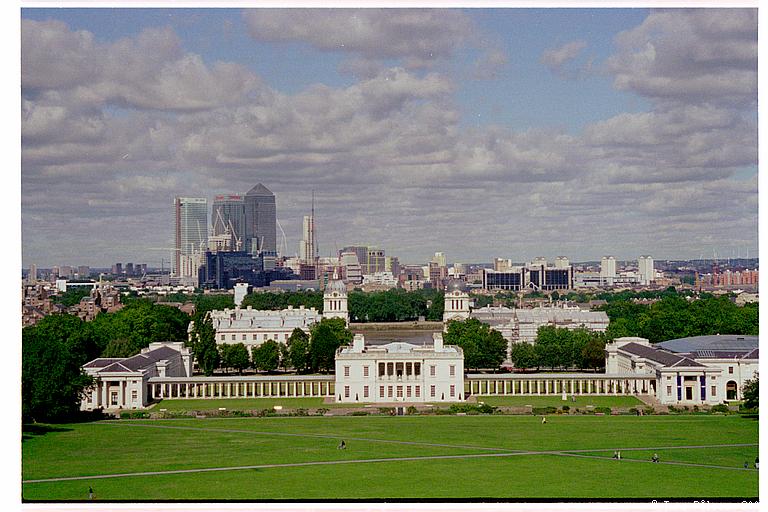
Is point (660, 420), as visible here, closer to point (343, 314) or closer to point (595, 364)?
point (595, 364)

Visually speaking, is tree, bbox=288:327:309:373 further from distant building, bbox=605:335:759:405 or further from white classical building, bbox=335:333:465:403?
distant building, bbox=605:335:759:405

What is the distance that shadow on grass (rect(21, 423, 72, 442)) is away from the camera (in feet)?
92.8

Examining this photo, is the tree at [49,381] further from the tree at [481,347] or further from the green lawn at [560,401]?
the tree at [481,347]

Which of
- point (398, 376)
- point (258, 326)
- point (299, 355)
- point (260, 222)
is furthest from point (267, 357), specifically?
point (260, 222)

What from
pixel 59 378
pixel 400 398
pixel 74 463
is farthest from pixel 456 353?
pixel 74 463

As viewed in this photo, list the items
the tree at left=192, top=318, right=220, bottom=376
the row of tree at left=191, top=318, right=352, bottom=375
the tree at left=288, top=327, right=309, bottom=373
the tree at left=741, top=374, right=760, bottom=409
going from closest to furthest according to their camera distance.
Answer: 1. the tree at left=741, top=374, right=760, bottom=409
2. the tree at left=192, top=318, right=220, bottom=376
3. the row of tree at left=191, top=318, right=352, bottom=375
4. the tree at left=288, top=327, right=309, bottom=373

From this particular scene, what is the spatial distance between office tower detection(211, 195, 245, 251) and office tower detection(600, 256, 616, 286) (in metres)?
43.7

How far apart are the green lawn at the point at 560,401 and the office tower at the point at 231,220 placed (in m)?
96.8

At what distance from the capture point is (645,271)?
363 ft

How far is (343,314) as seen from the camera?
68.2 meters

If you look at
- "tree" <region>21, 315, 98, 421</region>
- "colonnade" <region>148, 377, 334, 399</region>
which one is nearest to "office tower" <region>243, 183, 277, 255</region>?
"colonnade" <region>148, 377, 334, 399</region>

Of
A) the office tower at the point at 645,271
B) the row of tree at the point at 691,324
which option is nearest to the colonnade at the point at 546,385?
the row of tree at the point at 691,324

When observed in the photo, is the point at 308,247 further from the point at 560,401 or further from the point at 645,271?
the point at 560,401

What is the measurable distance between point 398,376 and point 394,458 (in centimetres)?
1354
